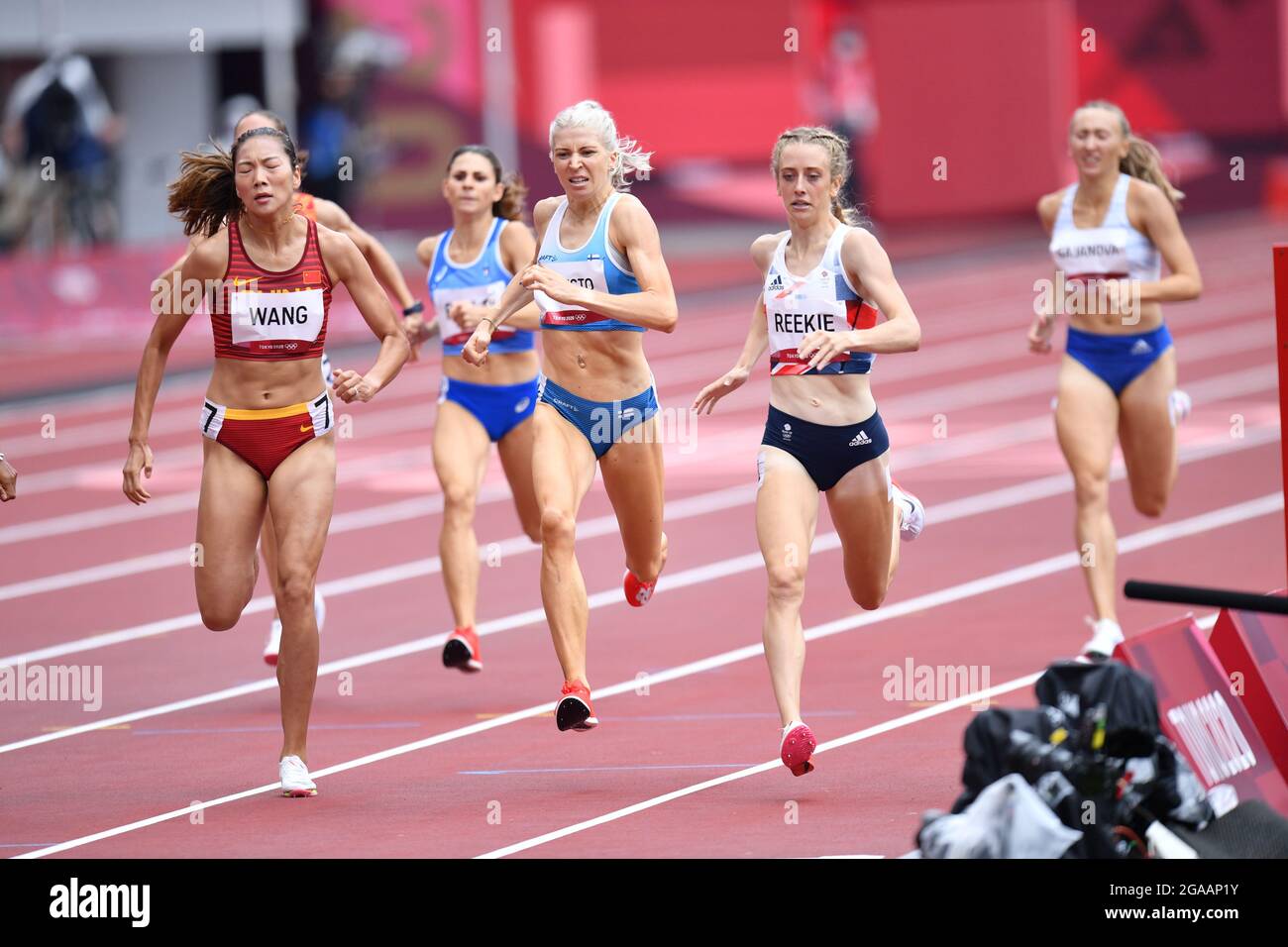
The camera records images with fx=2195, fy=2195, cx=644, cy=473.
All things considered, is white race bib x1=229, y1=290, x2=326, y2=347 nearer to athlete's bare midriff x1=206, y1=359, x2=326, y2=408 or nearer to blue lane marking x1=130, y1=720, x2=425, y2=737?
athlete's bare midriff x1=206, y1=359, x2=326, y2=408

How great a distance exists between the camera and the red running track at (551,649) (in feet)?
25.1

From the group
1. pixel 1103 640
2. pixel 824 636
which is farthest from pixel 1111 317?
pixel 824 636

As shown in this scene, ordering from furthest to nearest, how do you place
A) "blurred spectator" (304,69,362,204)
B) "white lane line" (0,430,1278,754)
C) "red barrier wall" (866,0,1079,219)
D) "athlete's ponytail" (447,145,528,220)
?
"red barrier wall" (866,0,1079,219), "blurred spectator" (304,69,362,204), "athlete's ponytail" (447,145,528,220), "white lane line" (0,430,1278,754)

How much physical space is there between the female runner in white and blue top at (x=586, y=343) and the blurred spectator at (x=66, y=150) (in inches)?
812

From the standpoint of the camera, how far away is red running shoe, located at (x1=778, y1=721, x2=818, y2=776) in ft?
24.9

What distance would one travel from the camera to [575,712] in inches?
323

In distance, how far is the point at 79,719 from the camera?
977 cm

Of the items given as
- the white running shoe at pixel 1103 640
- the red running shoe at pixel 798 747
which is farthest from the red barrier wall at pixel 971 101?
the red running shoe at pixel 798 747

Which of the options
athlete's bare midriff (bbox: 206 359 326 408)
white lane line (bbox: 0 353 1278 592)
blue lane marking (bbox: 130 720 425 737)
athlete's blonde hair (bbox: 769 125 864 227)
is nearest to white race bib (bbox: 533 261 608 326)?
athlete's blonde hair (bbox: 769 125 864 227)

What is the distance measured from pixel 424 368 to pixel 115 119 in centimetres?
898

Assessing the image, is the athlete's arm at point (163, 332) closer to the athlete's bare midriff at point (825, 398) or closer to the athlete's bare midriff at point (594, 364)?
the athlete's bare midriff at point (594, 364)

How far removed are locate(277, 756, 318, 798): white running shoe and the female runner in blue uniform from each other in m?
1.75

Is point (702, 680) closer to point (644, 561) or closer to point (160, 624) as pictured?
point (644, 561)
